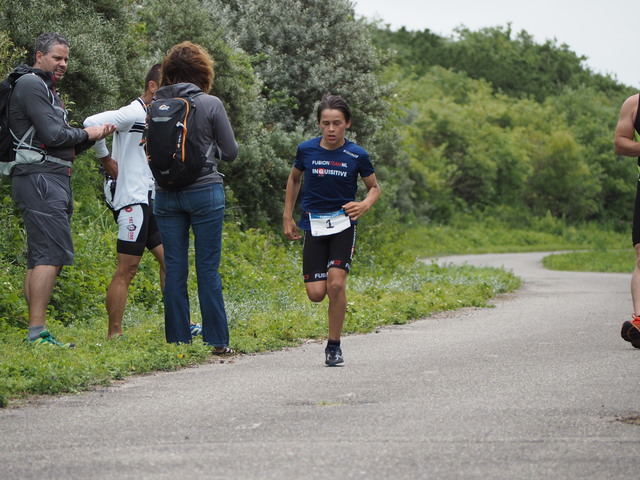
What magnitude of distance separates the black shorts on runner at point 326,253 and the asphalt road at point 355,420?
0.70 m

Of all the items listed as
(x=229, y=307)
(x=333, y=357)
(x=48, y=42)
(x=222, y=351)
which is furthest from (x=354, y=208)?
(x=229, y=307)

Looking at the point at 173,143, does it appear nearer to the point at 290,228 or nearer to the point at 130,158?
the point at 130,158

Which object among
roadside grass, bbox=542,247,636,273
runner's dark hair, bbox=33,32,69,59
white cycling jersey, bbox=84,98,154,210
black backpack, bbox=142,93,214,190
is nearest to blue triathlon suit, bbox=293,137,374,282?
black backpack, bbox=142,93,214,190

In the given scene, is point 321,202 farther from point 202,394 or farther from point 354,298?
point 354,298

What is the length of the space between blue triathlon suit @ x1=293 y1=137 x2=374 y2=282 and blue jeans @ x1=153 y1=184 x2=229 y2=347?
0.71 meters

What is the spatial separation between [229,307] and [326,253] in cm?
294

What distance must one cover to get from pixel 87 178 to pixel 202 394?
9.09 metres

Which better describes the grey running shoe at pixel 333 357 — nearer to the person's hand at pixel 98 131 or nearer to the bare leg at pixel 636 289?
the person's hand at pixel 98 131

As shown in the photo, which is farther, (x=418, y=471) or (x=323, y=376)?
(x=323, y=376)

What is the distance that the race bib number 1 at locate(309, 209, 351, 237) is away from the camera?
7805mm

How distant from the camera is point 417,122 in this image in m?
57.8

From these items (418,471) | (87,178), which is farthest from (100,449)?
(87,178)

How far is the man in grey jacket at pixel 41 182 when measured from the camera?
25.8 ft

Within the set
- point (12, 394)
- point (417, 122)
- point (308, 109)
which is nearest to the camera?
point (12, 394)
